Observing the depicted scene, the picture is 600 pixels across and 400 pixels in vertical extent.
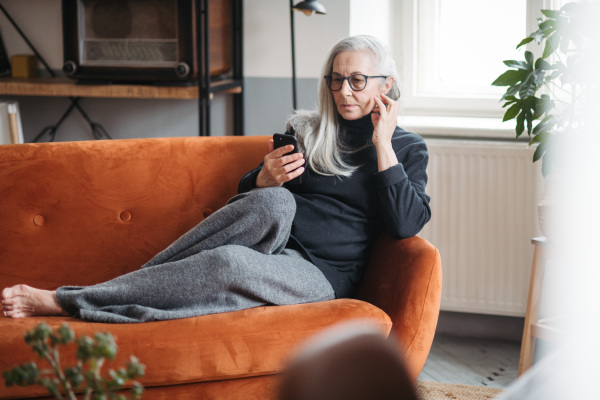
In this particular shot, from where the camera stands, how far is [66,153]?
200cm

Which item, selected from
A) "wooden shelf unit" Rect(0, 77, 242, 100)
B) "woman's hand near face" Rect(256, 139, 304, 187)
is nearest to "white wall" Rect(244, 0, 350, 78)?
"wooden shelf unit" Rect(0, 77, 242, 100)

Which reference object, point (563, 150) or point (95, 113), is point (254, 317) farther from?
point (95, 113)

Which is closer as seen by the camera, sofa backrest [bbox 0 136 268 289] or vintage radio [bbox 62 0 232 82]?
sofa backrest [bbox 0 136 268 289]

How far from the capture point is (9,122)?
2805 mm

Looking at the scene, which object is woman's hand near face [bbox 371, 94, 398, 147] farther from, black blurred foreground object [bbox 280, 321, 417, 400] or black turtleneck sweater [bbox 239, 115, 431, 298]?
black blurred foreground object [bbox 280, 321, 417, 400]

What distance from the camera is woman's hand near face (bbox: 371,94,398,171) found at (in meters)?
1.85

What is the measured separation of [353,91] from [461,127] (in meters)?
0.78

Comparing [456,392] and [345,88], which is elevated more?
[345,88]

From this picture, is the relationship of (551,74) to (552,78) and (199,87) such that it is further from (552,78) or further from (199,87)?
(199,87)

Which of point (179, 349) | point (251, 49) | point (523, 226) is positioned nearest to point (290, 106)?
point (251, 49)

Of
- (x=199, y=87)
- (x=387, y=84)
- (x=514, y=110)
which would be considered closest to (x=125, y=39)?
(x=199, y=87)

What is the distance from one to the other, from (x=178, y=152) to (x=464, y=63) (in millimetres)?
1345

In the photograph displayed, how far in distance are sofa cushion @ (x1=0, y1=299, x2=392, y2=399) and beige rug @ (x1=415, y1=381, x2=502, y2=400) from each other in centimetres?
65

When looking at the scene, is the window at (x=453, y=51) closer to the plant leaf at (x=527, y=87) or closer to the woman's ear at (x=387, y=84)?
the plant leaf at (x=527, y=87)
